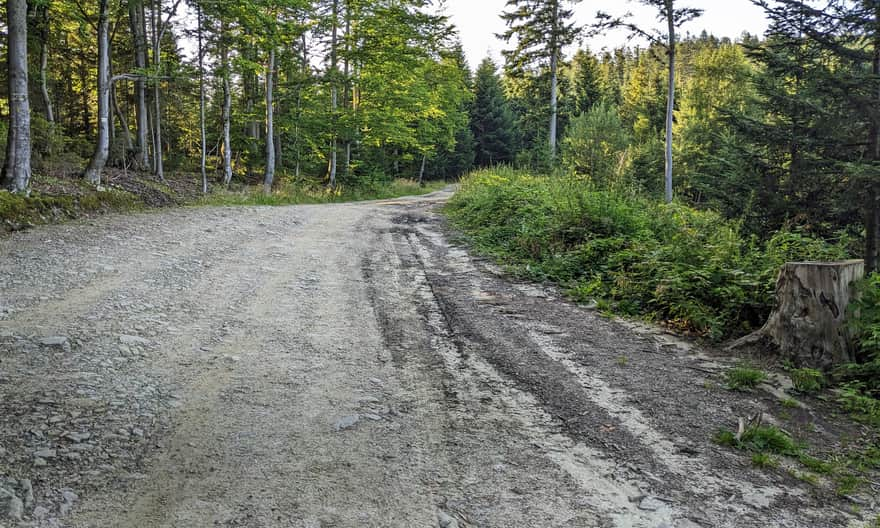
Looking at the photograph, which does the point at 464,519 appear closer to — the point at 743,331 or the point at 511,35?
the point at 743,331

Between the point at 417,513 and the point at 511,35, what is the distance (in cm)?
A: 2909

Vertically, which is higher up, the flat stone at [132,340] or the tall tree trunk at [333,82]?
the tall tree trunk at [333,82]

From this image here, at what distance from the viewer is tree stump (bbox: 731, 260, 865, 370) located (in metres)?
4.31

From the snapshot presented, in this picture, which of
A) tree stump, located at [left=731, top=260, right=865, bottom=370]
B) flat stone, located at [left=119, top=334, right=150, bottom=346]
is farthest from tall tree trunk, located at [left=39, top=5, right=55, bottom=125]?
tree stump, located at [left=731, top=260, right=865, bottom=370]

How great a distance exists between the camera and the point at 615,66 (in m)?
81.2

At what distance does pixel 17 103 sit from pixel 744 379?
12.6 metres

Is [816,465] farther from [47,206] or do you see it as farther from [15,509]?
[47,206]

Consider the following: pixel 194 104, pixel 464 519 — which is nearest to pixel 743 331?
pixel 464 519

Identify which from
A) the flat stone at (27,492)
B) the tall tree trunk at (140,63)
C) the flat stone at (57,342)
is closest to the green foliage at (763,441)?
the flat stone at (27,492)

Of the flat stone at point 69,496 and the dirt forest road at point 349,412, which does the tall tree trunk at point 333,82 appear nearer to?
the dirt forest road at point 349,412

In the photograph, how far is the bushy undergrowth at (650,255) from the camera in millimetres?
5367

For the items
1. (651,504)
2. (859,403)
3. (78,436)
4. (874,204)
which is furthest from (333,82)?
(651,504)

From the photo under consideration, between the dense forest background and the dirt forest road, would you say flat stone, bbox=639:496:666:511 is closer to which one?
the dirt forest road

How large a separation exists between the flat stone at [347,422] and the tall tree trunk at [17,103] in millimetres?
9935
